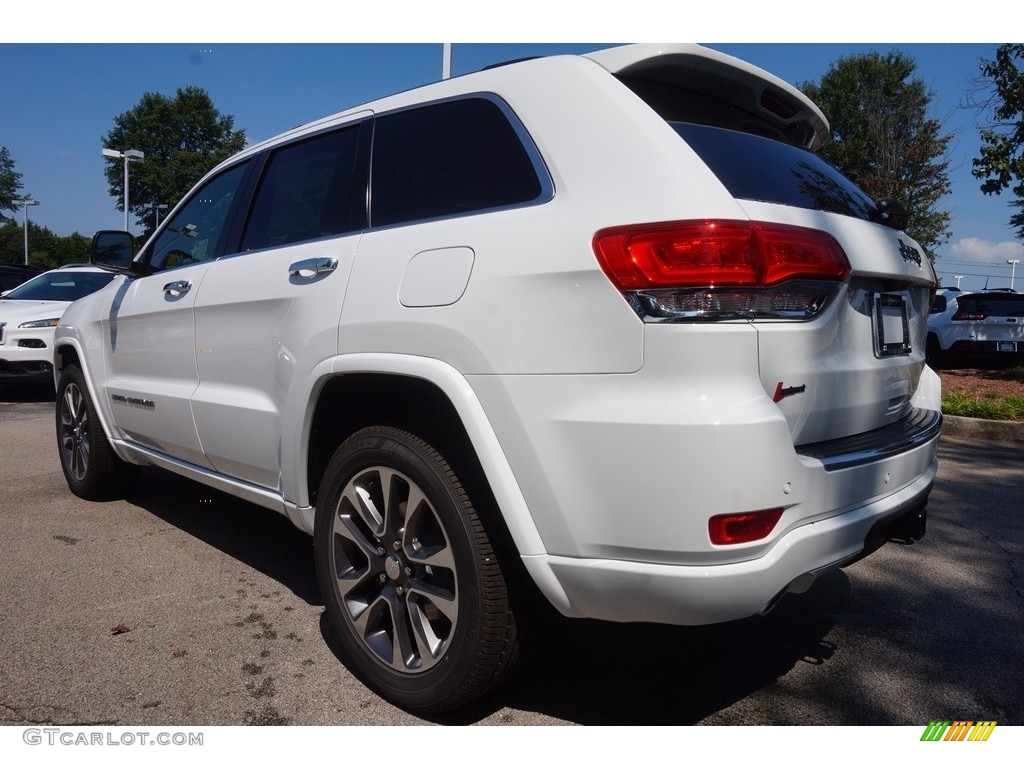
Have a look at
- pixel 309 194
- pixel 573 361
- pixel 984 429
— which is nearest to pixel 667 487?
pixel 573 361

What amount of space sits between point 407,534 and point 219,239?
187cm

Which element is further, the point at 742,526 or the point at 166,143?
the point at 166,143

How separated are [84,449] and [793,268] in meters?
4.24

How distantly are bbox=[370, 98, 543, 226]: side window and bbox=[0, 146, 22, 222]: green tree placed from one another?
92.8 m

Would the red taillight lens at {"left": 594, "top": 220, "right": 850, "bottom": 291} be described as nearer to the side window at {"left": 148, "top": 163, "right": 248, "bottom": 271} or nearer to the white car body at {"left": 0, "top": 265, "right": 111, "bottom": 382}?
the side window at {"left": 148, "top": 163, "right": 248, "bottom": 271}

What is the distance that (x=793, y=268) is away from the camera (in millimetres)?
1969

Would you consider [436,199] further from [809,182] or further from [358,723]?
[358,723]

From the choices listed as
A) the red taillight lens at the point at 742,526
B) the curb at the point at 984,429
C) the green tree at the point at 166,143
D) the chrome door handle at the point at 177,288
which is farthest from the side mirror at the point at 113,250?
the green tree at the point at 166,143

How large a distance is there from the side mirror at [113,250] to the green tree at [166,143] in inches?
1945

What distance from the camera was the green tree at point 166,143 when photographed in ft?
164

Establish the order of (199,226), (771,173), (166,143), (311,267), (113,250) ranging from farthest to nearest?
1. (166,143)
2. (113,250)
3. (199,226)
4. (311,267)
5. (771,173)

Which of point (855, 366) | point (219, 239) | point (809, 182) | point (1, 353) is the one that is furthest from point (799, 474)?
point (1, 353)

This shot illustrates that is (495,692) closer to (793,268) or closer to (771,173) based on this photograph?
(793,268)

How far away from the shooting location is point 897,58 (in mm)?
27641
